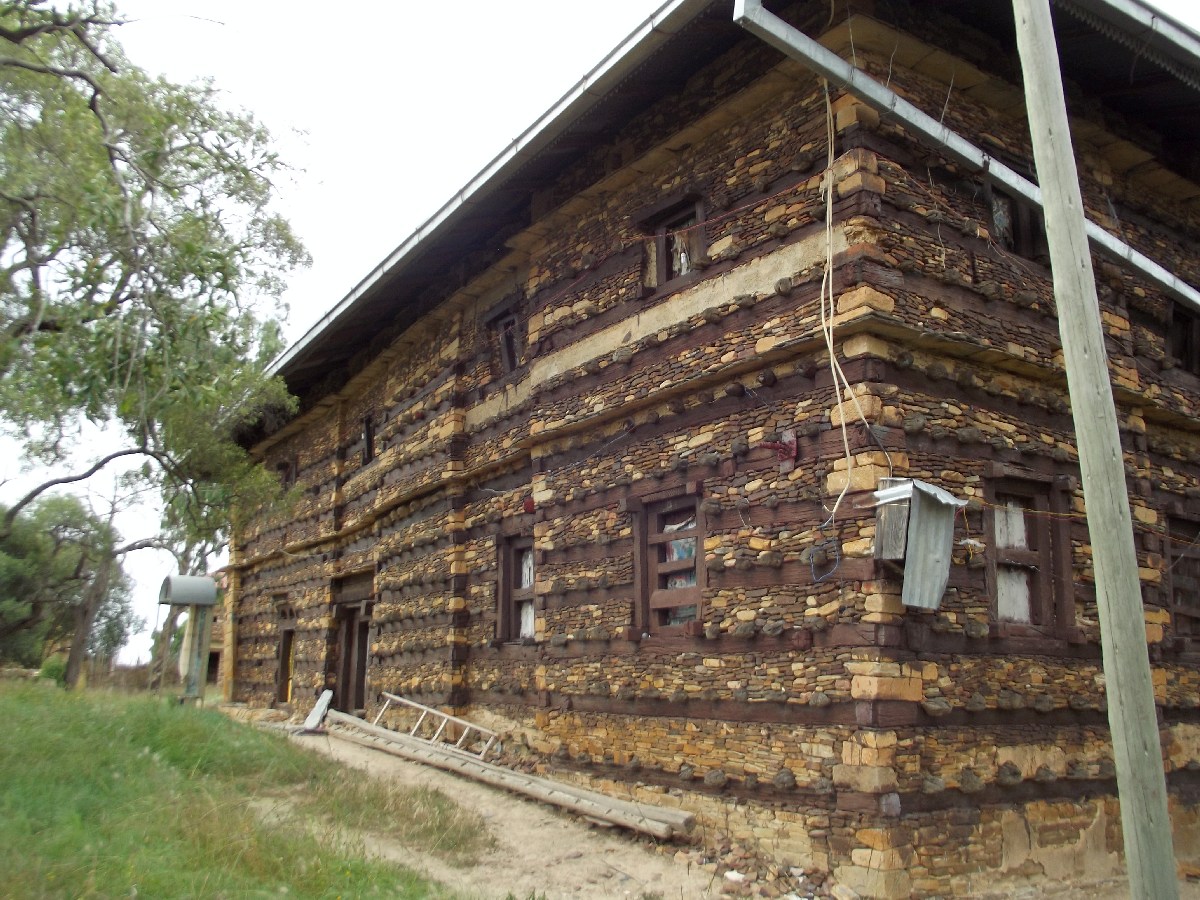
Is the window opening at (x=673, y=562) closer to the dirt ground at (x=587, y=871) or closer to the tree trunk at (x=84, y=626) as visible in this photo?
the dirt ground at (x=587, y=871)

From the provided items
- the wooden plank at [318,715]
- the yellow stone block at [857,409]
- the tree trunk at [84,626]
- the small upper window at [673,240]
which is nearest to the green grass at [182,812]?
the wooden plank at [318,715]

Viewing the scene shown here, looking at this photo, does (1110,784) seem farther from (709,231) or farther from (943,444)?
(709,231)

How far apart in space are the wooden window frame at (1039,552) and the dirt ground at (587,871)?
2.08 metres

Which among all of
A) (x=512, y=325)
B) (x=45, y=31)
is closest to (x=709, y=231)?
(x=512, y=325)

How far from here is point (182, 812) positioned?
22.7ft

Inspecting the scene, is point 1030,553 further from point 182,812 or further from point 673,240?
point 182,812

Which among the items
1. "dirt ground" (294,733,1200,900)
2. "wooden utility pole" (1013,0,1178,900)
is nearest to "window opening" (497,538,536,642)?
"dirt ground" (294,733,1200,900)

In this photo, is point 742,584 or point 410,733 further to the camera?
point 410,733

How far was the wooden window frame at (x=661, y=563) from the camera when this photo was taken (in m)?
8.93

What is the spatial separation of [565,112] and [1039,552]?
6.04 meters

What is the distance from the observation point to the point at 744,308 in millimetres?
8844

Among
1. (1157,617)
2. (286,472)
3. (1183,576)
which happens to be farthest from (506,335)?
(286,472)

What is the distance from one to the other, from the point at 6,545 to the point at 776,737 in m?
24.8

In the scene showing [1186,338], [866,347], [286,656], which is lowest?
[286,656]
